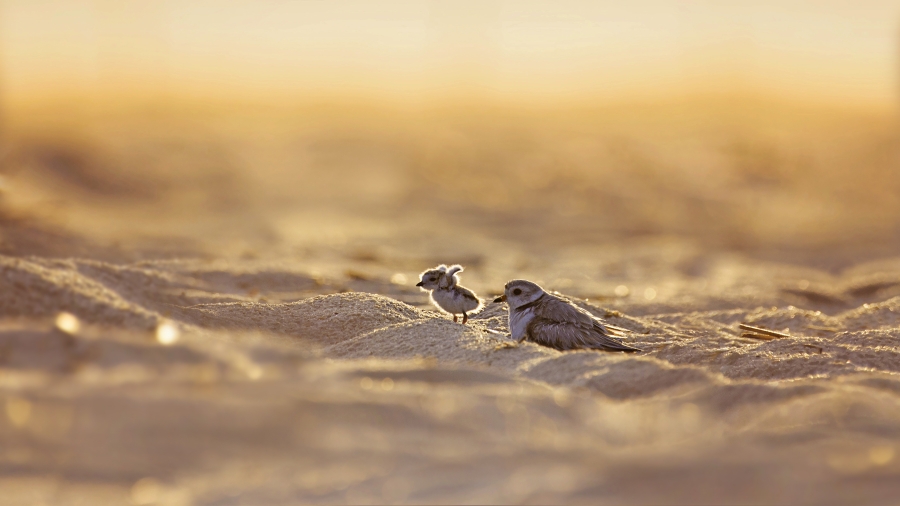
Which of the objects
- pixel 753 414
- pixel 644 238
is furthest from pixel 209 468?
pixel 644 238

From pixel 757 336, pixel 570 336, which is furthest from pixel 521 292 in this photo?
pixel 757 336

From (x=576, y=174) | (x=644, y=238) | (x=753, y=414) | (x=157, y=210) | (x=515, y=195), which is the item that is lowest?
(x=753, y=414)

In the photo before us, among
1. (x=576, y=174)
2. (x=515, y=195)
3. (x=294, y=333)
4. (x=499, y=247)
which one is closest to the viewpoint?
(x=294, y=333)

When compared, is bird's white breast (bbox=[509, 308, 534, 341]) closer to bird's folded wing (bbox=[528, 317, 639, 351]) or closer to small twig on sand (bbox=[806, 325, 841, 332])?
bird's folded wing (bbox=[528, 317, 639, 351])

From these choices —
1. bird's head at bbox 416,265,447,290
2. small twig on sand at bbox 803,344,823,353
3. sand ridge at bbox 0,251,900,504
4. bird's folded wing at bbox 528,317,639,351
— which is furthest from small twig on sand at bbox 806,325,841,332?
bird's head at bbox 416,265,447,290

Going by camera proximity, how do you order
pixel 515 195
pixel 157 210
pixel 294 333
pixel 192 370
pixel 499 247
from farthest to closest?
pixel 515 195
pixel 157 210
pixel 499 247
pixel 294 333
pixel 192 370

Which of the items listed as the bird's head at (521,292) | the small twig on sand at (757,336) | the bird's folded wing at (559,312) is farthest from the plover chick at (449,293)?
the small twig on sand at (757,336)

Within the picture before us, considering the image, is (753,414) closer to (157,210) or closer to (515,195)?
(157,210)

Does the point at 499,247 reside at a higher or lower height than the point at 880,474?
higher

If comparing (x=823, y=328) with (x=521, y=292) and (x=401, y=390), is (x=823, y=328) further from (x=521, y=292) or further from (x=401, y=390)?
(x=401, y=390)
